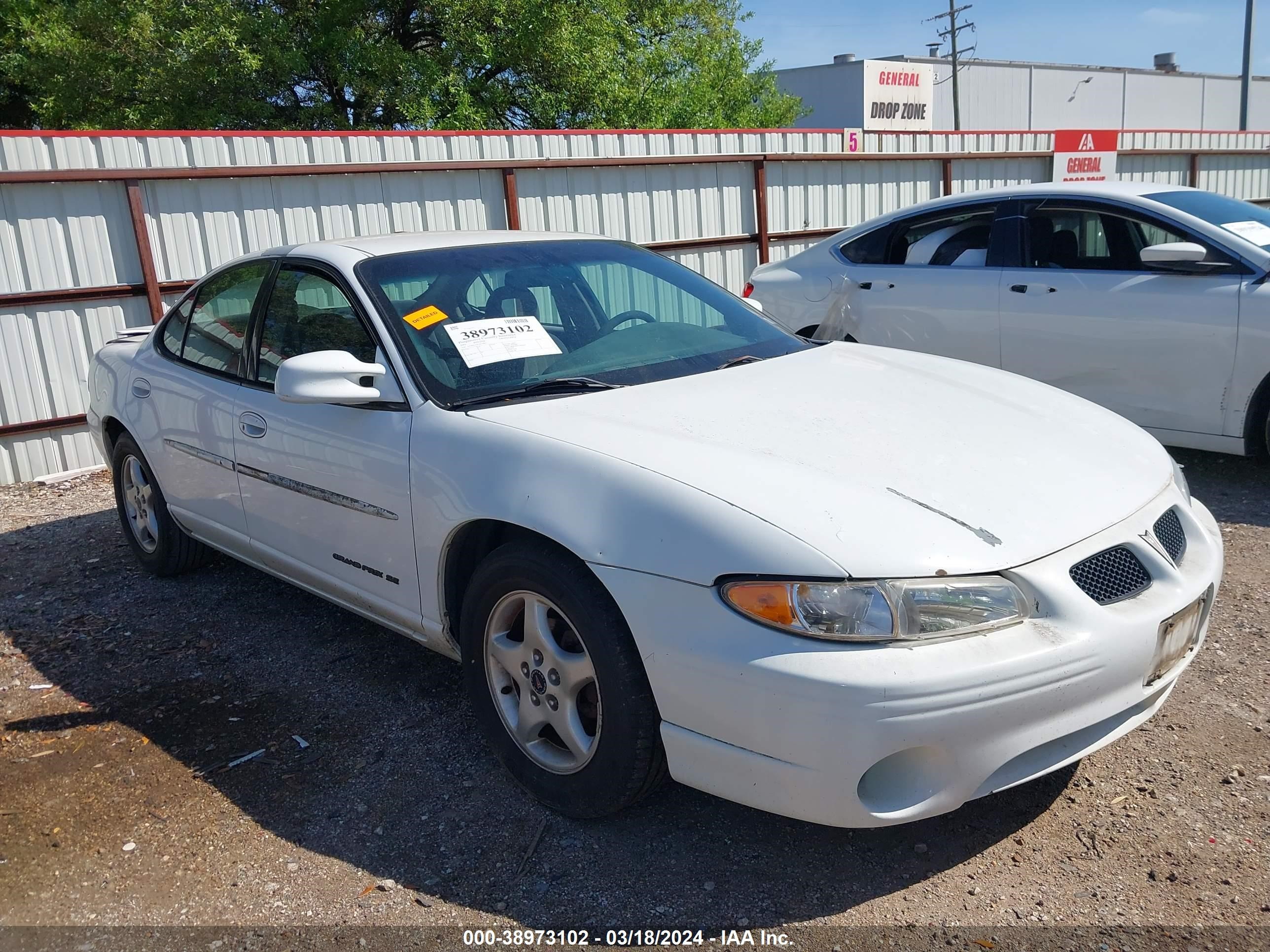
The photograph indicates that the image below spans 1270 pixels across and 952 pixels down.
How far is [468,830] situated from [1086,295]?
4.64 m

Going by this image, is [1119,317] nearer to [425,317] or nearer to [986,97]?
[425,317]

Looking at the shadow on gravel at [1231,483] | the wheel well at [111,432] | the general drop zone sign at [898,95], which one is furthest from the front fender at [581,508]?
the general drop zone sign at [898,95]

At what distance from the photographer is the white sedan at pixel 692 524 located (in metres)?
2.36

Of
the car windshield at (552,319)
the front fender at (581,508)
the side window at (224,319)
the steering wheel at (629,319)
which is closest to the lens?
the front fender at (581,508)

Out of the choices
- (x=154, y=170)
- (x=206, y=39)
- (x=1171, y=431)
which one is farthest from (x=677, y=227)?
(x=206, y=39)

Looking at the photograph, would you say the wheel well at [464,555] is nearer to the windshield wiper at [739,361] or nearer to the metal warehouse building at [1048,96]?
the windshield wiper at [739,361]

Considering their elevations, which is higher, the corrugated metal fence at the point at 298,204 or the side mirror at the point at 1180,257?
the corrugated metal fence at the point at 298,204

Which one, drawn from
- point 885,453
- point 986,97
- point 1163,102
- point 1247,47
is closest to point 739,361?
point 885,453

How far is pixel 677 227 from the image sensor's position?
1075 cm

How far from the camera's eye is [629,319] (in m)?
3.86

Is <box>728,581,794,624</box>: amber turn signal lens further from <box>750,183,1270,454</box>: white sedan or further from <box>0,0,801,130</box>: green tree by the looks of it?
<box>0,0,801,130</box>: green tree

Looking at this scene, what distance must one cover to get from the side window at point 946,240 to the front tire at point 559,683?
4565 mm

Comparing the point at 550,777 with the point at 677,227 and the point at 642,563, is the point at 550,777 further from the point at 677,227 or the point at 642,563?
the point at 677,227

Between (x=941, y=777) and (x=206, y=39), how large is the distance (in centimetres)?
1756
